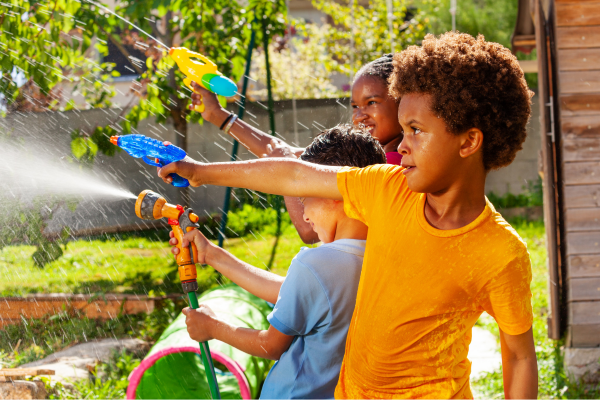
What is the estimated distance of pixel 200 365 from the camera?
141 inches

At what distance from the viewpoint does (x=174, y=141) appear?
728cm

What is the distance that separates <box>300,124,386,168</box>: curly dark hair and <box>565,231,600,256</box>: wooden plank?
2.58 metres

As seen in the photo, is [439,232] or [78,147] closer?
[439,232]

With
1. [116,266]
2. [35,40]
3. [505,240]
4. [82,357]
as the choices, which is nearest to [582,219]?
[505,240]

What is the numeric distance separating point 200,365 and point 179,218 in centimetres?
201

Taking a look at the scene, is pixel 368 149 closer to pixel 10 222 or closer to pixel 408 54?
pixel 408 54

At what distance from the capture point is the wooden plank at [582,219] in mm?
3717

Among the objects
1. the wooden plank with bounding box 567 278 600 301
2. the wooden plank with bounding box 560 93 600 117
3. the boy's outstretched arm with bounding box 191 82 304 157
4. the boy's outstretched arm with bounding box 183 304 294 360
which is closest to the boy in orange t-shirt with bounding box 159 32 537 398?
the boy's outstretched arm with bounding box 183 304 294 360

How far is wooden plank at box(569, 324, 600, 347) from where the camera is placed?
12.1 ft

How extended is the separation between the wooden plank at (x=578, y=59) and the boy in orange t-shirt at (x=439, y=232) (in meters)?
2.78

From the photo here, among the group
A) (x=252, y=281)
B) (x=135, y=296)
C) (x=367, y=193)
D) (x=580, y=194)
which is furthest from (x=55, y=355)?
(x=580, y=194)

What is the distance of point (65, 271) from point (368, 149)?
180 inches

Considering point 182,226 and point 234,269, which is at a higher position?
point 182,226

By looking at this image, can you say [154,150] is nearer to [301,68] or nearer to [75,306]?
[75,306]
